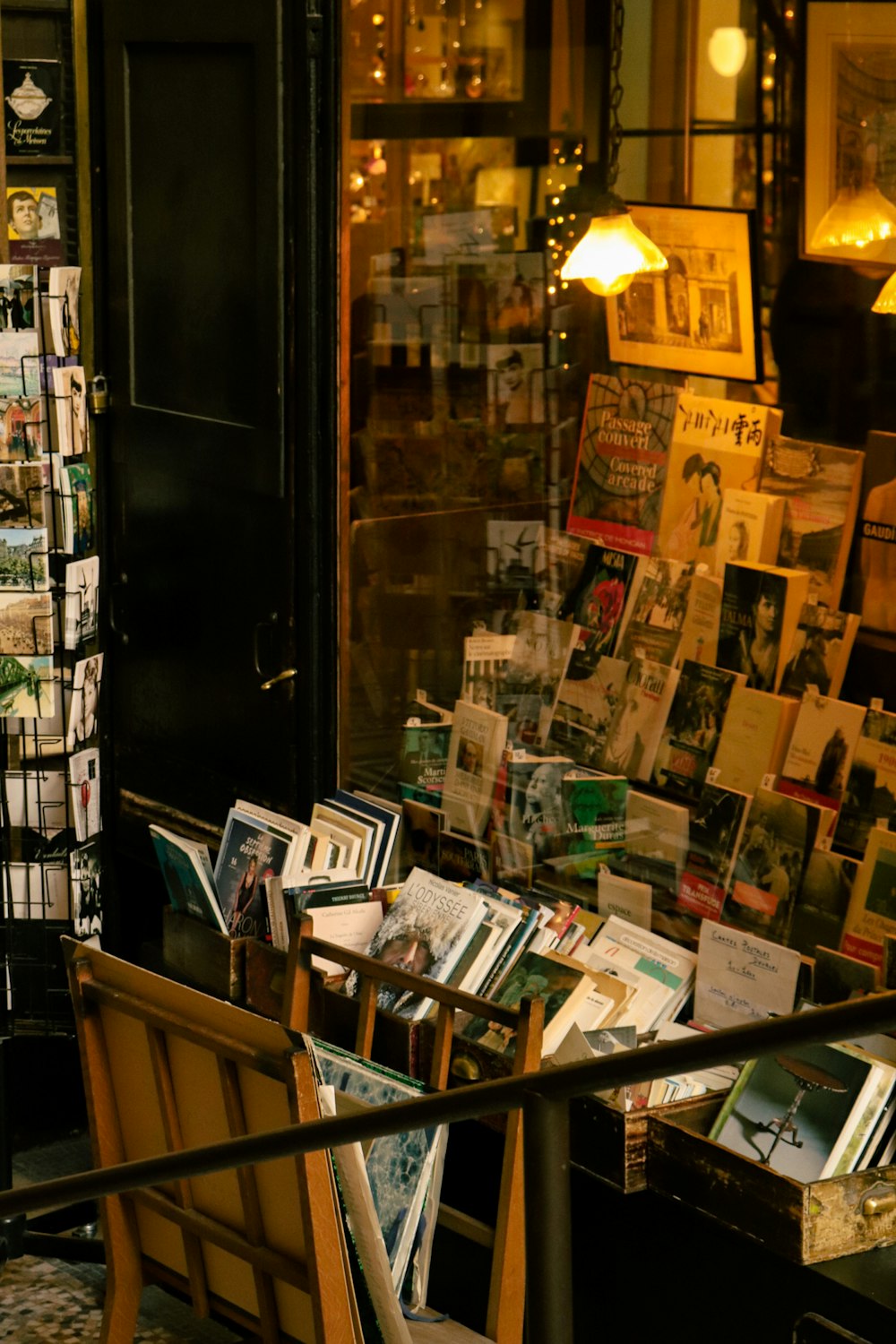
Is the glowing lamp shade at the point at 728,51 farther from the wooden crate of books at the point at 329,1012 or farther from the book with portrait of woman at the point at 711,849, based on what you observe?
the wooden crate of books at the point at 329,1012

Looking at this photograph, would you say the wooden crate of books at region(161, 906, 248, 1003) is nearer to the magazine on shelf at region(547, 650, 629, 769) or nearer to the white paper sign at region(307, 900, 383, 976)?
the white paper sign at region(307, 900, 383, 976)

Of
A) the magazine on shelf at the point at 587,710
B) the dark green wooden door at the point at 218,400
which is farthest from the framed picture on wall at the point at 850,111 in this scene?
the dark green wooden door at the point at 218,400

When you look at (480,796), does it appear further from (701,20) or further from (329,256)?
(701,20)

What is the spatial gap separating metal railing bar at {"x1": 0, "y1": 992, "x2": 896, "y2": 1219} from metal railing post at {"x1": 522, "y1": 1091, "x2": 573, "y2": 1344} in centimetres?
3

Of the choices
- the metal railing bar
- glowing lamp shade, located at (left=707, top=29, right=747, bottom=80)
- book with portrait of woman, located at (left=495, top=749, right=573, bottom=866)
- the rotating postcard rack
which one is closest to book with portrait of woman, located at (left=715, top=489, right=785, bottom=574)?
book with portrait of woman, located at (left=495, top=749, right=573, bottom=866)

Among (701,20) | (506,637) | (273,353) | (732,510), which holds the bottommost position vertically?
(506,637)

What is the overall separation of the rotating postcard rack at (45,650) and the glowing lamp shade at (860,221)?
63.0 inches

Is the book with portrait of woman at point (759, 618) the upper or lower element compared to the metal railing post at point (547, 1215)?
upper

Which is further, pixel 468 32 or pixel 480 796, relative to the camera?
pixel 480 796

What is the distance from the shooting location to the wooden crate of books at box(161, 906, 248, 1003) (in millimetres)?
3525

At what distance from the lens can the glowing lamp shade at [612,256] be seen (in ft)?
11.5

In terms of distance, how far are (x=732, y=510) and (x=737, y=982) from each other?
89 centimetres

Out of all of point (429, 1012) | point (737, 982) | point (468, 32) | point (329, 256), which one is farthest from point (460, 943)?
point (468, 32)

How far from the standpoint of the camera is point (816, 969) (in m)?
3.27
